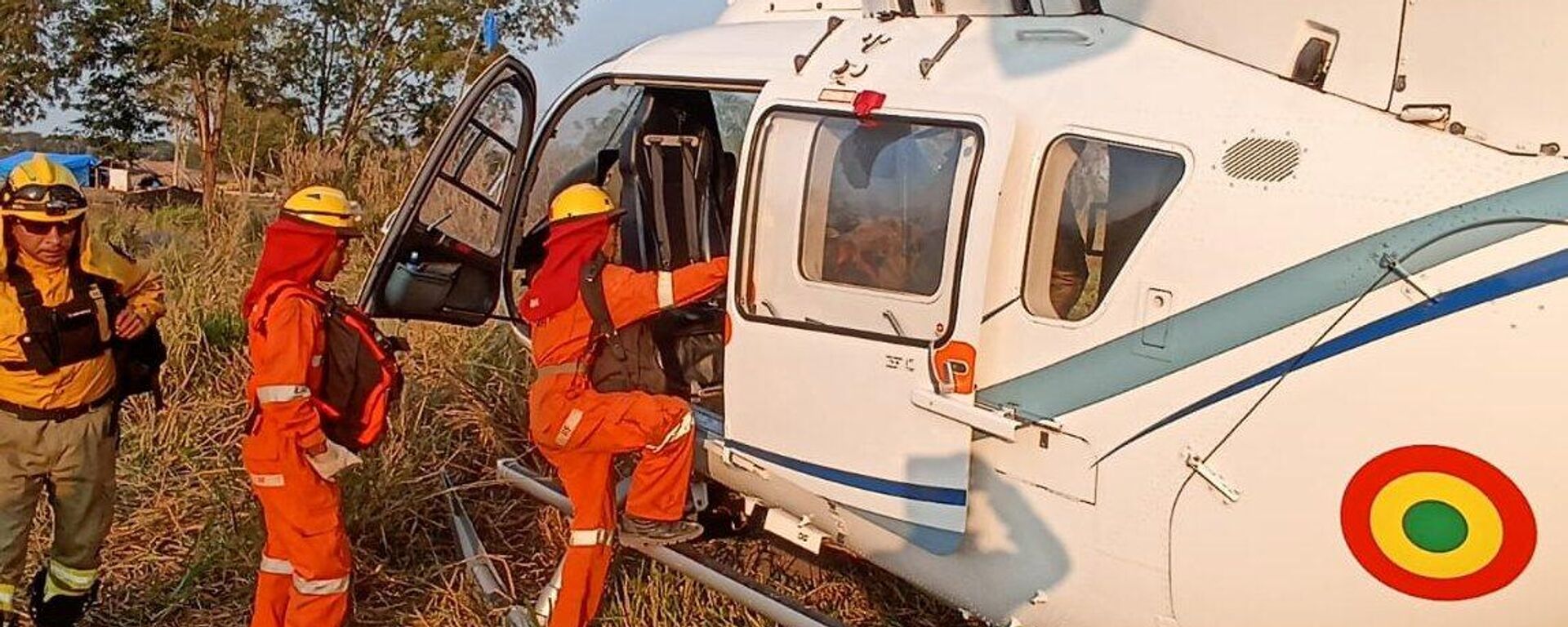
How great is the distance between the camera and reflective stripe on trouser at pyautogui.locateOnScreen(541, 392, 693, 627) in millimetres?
4621

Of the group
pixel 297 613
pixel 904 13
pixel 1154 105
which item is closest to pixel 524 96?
pixel 904 13

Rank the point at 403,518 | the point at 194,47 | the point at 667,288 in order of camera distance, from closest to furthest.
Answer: the point at 667,288 → the point at 403,518 → the point at 194,47

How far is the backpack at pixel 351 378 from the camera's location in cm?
449

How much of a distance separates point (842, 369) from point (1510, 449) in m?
1.82

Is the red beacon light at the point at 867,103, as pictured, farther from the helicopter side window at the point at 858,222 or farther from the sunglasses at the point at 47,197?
the sunglasses at the point at 47,197

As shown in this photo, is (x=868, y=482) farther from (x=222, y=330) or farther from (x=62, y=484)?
(x=222, y=330)

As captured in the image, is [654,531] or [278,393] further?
[654,531]

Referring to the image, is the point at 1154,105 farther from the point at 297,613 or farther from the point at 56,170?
the point at 56,170

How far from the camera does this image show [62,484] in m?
4.88

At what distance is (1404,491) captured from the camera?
2992 millimetres

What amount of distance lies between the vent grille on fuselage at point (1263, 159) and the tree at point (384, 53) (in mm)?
15019

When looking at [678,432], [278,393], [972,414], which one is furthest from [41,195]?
[972,414]

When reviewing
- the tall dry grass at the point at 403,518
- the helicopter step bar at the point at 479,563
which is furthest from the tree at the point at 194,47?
the helicopter step bar at the point at 479,563

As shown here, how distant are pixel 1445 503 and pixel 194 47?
20585mm
